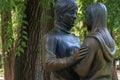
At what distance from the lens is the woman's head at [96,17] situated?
2.97m

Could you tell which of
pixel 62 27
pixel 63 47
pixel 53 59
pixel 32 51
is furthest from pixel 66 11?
pixel 32 51

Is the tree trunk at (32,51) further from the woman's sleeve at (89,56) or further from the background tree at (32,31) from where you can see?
the woman's sleeve at (89,56)

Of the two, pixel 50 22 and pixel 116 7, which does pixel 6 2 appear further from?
pixel 116 7

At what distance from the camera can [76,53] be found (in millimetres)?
2955

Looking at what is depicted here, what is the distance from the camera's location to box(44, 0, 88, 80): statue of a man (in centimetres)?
302

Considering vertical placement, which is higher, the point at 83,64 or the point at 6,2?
the point at 6,2

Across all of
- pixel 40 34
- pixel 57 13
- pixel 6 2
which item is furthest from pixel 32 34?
pixel 57 13

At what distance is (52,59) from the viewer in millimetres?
3055

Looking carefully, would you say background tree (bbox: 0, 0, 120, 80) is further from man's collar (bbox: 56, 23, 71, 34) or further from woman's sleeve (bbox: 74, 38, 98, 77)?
woman's sleeve (bbox: 74, 38, 98, 77)

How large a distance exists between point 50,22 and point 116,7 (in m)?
1.59

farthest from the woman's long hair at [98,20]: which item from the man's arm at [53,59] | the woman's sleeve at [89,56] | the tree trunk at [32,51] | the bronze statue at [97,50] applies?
the tree trunk at [32,51]

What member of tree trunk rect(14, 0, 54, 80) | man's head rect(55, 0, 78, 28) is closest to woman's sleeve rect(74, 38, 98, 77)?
man's head rect(55, 0, 78, 28)

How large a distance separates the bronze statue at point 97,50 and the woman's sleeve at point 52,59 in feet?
0.31

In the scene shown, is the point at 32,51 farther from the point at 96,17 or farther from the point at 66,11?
the point at 96,17
